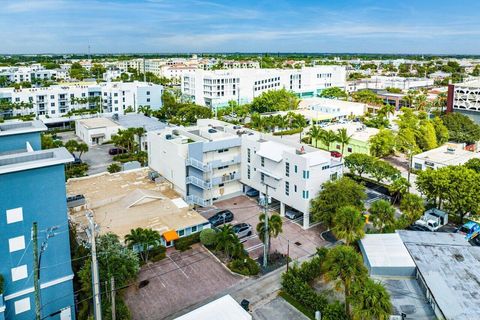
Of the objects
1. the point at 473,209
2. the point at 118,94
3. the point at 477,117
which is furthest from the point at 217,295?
the point at 118,94

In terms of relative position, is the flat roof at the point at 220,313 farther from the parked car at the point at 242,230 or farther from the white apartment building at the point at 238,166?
the white apartment building at the point at 238,166

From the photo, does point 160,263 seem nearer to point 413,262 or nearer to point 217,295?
point 217,295

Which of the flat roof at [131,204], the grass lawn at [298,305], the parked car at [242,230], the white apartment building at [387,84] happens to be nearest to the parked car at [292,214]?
the parked car at [242,230]

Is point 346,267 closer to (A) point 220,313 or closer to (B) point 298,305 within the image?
(B) point 298,305

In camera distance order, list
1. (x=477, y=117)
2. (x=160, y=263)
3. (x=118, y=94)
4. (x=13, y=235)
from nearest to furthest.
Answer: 1. (x=13, y=235)
2. (x=160, y=263)
3. (x=477, y=117)
4. (x=118, y=94)

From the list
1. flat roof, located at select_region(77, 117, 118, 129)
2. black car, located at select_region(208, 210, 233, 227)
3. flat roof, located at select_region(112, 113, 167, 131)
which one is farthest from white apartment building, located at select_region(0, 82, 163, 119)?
black car, located at select_region(208, 210, 233, 227)
